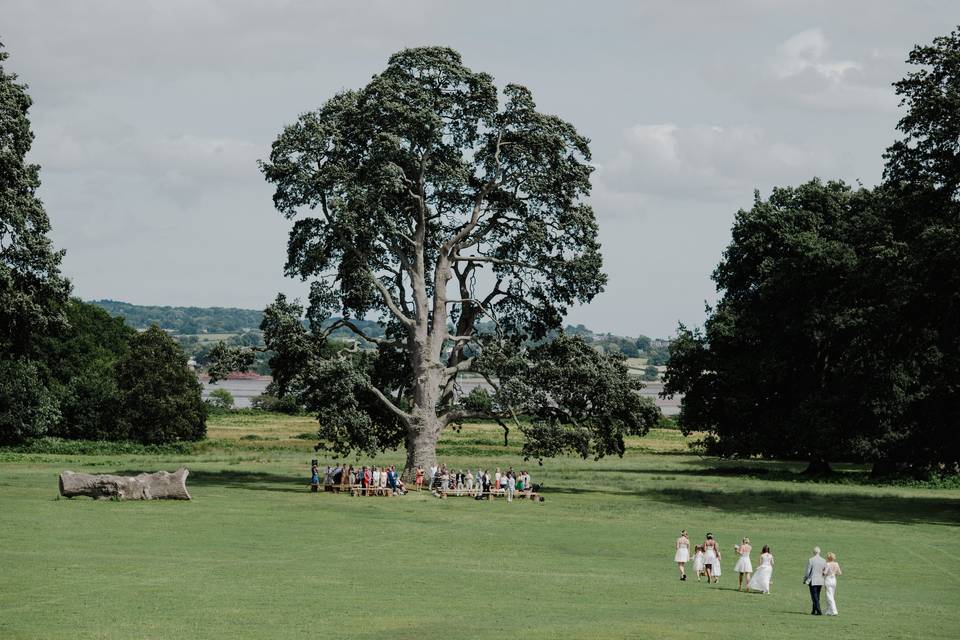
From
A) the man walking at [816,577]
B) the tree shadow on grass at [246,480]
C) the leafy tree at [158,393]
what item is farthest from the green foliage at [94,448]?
the man walking at [816,577]

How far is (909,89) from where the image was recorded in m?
60.8

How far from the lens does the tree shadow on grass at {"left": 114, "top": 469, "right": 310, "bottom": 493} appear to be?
2549 inches

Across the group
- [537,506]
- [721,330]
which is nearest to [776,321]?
[721,330]

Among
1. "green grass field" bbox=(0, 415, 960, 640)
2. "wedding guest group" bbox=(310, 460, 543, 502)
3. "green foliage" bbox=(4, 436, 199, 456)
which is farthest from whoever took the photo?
"green foliage" bbox=(4, 436, 199, 456)

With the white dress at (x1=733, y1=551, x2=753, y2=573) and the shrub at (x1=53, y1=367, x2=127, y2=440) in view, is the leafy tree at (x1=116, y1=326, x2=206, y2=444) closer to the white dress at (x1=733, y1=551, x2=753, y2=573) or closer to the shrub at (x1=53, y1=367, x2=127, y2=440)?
the shrub at (x1=53, y1=367, x2=127, y2=440)

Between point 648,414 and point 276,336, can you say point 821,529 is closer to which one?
point 648,414

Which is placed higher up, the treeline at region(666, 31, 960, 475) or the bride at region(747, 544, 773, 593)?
the treeline at region(666, 31, 960, 475)

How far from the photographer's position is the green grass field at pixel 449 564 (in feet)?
91.9

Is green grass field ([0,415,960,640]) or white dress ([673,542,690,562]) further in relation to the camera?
white dress ([673,542,690,562])

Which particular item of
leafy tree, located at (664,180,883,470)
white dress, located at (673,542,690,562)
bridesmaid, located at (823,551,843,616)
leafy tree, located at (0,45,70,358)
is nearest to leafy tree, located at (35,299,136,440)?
leafy tree, located at (0,45,70,358)

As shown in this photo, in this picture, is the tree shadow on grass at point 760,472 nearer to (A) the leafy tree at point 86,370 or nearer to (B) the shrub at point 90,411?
(A) the leafy tree at point 86,370

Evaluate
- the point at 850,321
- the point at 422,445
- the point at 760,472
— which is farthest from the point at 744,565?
the point at 760,472

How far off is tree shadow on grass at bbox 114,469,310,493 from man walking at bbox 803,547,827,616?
121ft

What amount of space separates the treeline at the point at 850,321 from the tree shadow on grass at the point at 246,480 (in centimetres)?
3224
